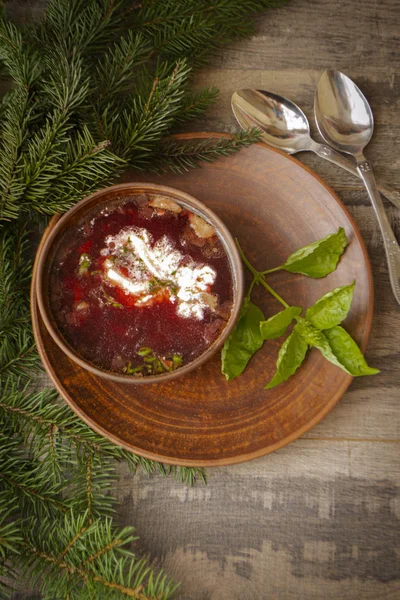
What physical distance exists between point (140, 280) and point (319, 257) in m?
0.40

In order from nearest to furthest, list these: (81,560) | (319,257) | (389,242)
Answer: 1. (81,560)
2. (319,257)
3. (389,242)

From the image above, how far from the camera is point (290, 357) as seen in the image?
115cm

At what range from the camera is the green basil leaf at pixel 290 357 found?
113 cm

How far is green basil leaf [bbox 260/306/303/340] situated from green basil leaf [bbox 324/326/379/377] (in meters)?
0.08

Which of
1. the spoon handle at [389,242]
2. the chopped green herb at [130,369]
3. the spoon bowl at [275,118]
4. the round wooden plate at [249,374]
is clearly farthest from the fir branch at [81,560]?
the spoon bowl at [275,118]

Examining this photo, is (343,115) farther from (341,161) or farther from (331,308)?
(331,308)

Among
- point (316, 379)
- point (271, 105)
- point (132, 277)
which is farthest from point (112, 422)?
point (271, 105)

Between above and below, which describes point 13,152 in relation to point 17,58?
below

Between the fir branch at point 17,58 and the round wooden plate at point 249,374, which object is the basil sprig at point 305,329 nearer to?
the round wooden plate at point 249,374

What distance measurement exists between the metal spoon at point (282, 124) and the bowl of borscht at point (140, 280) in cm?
33

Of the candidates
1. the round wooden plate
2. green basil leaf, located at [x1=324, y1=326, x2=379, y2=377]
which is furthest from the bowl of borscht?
green basil leaf, located at [x1=324, y1=326, x2=379, y2=377]

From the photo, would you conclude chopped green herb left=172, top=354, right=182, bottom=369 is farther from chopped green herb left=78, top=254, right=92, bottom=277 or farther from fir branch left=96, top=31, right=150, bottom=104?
fir branch left=96, top=31, right=150, bottom=104

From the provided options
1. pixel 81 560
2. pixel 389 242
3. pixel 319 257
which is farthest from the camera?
pixel 389 242

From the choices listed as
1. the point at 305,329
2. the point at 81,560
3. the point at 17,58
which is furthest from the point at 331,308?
the point at 17,58
